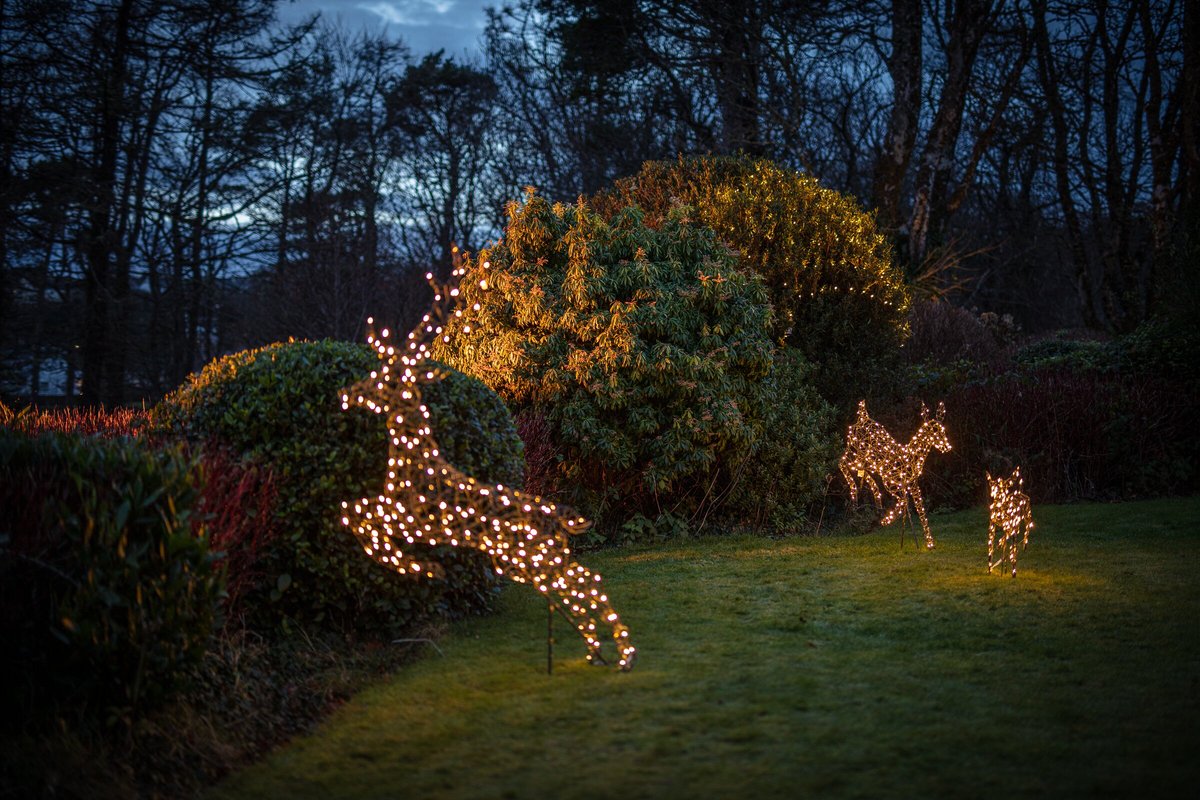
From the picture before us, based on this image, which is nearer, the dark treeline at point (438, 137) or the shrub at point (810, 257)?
the shrub at point (810, 257)

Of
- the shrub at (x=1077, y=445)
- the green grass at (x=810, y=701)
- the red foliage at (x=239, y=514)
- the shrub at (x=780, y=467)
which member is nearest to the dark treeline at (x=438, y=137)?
the shrub at (x=1077, y=445)

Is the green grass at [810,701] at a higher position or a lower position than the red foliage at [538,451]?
lower

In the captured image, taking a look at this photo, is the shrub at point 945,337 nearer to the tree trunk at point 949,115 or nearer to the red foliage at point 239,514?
the tree trunk at point 949,115

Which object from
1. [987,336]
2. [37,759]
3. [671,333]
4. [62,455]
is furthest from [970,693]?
[987,336]

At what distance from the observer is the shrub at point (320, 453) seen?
5082 mm

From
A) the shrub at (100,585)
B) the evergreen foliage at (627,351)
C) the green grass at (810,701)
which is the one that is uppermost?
the evergreen foliage at (627,351)

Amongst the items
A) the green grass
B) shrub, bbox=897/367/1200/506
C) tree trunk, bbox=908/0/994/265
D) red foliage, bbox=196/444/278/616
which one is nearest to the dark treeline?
tree trunk, bbox=908/0/994/265

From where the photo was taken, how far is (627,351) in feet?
28.1

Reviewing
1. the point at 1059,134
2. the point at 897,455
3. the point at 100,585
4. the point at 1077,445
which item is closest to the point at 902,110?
the point at 1059,134

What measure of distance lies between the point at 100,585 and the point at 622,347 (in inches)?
221

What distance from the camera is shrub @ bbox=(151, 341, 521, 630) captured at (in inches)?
200

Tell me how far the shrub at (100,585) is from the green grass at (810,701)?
2.13 ft

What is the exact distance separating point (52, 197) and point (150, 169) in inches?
107

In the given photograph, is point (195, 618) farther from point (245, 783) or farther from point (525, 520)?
point (525, 520)
